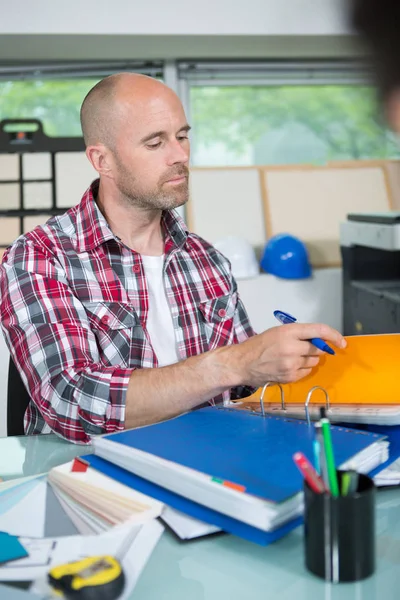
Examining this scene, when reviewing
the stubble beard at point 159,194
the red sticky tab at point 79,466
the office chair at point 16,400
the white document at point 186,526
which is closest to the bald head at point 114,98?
the stubble beard at point 159,194

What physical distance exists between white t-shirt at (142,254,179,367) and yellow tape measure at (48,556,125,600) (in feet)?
2.48

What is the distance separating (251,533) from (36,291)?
0.71 metres

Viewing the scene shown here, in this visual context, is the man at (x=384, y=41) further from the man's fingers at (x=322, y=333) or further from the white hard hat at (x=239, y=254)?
the white hard hat at (x=239, y=254)

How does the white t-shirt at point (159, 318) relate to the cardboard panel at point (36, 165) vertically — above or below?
below

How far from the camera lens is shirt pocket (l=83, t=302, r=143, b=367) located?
4.12 feet

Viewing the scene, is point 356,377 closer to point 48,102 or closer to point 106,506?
point 106,506

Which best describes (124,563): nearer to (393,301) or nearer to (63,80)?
(393,301)

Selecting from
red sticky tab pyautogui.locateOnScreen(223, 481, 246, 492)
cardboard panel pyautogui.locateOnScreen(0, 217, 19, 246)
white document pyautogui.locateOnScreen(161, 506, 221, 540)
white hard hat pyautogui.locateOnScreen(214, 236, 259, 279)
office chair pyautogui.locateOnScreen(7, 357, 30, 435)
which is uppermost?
cardboard panel pyautogui.locateOnScreen(0, 217, 19, 246)

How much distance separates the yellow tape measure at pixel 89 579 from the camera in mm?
547

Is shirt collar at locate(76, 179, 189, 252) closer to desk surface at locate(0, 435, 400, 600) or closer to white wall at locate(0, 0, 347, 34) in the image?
desk surface at locate(0, 435, 400, 600)

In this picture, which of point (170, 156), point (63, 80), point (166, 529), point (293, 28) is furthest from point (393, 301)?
point (63, 80)

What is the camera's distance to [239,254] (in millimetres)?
2750

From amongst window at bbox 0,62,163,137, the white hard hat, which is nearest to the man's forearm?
the white hard hat

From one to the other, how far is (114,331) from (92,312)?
0.06 m
